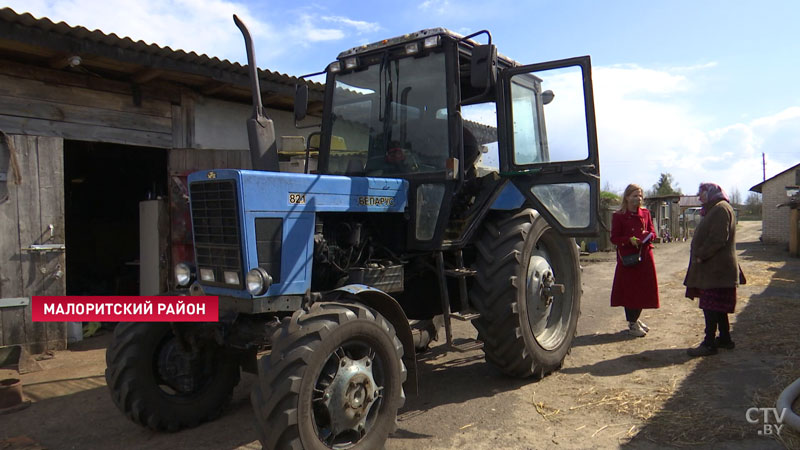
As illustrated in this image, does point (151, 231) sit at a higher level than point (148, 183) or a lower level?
lower

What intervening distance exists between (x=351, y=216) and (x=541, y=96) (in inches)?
89.0

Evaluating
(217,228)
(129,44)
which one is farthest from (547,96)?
(129,44)

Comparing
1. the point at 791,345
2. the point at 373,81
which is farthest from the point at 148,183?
the point at 791,345

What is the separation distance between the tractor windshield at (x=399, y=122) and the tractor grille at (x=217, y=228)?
139 centimetres

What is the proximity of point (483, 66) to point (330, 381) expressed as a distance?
7.74 feet

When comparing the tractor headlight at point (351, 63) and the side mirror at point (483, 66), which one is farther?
the tractor headlight at point (351, 63)

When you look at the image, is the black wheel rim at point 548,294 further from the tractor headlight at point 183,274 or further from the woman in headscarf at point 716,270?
the tractor headlight at point 183,274

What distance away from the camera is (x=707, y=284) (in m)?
5.36

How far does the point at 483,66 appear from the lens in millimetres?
3920

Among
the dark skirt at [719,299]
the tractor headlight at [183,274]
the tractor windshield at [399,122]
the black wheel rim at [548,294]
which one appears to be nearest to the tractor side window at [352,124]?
the tractor windshield at [399,122]

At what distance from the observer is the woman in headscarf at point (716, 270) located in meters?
5.30

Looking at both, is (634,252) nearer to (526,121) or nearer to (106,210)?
(526,121)

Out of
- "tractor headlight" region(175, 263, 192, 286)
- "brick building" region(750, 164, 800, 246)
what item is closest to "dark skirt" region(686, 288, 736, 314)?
"tractor headlight" region(175, 263, 192, 286)

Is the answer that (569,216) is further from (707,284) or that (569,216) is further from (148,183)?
(148,183)
